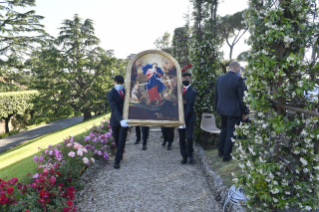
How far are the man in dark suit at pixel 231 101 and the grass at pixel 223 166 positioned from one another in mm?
184

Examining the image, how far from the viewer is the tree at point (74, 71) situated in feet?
57.6

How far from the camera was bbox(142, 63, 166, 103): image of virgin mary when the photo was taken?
4.93 m

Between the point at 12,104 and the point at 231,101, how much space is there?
20184 mm

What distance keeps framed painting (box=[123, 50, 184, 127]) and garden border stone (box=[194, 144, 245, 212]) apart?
1105 millimetres

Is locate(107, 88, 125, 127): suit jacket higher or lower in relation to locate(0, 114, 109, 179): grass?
higher

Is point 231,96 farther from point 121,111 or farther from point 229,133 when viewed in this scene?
point 121,111

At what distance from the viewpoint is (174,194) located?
12.7ft

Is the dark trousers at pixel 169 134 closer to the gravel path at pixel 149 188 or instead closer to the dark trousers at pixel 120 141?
the gravel path at pixel 149 188

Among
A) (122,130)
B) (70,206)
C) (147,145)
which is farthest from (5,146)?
(70,206)

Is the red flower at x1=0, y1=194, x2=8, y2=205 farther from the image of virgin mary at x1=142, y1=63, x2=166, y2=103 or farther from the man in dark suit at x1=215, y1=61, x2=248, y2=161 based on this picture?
the man in dark suit at x1=215, y1=61, x2=248, y2=161

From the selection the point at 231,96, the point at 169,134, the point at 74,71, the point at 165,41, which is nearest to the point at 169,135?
the point at 169,134

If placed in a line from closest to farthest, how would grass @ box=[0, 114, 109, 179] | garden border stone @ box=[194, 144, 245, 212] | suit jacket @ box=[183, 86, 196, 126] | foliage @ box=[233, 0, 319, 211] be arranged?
foliage @ box=[233, 0, 319, 211], garden border stone @ box=[194, 144, 245, 212], grass @ box=[0, 114, 109, 179], suit jacket @ box=[183, 86, 196, 126]

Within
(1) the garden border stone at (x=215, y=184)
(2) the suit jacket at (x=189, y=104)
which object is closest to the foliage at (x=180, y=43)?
(2) the suit jacket at (x=189, y=104)

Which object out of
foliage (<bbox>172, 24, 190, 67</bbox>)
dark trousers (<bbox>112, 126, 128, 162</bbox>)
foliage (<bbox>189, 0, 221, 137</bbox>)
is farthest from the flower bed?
foliage (<bbox>172, 24, 190, 67</bbox>)
